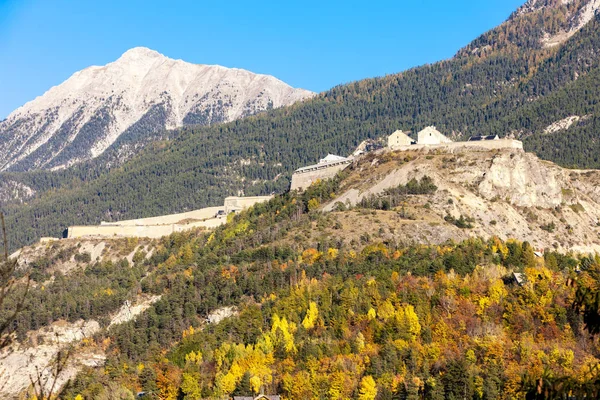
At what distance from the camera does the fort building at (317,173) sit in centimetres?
14350

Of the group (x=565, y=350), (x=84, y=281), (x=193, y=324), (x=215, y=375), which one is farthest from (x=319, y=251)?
(x=84, y=281)

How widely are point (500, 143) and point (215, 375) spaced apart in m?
64.4

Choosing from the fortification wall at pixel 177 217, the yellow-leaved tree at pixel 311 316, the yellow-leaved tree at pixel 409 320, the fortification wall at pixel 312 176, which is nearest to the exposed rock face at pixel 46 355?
the yellow-leaved tree at pixel 311 316

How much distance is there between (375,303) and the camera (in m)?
91.5

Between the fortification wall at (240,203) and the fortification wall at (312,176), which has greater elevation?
the fortification wall at (312,176)

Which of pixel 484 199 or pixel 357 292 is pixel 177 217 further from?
pixel 357 292

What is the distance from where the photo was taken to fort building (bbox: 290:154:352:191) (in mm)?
143500

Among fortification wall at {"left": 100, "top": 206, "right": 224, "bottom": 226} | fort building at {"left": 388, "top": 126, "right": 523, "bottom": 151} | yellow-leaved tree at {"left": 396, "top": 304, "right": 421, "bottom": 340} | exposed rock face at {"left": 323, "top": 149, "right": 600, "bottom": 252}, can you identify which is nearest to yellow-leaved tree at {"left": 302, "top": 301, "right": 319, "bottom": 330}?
yellow-leaved tree at {"left": 396, "top": 304, "right": 421, "bottom": 340}

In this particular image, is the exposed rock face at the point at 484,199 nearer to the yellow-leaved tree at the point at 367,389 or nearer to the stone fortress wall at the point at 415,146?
the stone fortress wall at the point at 415,146

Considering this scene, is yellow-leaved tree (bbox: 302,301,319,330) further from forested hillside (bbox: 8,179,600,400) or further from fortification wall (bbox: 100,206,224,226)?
fortification wall (bbox: 100,206,224,226)

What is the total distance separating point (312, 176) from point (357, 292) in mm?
56475

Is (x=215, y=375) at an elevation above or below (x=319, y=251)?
below

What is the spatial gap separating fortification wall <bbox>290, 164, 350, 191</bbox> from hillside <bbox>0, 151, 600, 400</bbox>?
6125mm

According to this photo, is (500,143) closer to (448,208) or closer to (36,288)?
(448,208)
